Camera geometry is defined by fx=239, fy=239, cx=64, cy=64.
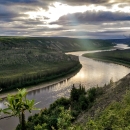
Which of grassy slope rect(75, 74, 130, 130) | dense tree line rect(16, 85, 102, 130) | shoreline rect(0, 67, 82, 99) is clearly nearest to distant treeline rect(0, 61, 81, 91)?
shoreline rect(0, 67, 82, 99)

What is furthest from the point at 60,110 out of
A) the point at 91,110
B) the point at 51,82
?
the point at 51,82

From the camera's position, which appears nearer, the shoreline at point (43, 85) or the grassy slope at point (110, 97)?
the grassy slope at point (110, 97)

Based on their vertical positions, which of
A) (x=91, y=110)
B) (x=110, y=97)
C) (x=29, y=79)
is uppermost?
(x=110, y=97)

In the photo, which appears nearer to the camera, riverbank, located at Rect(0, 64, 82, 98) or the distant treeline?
riverbank, located at Rect(0, 64, 82, 98)

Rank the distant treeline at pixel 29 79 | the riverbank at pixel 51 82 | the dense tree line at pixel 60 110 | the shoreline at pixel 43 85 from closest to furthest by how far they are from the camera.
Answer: the dense tree line at pixel 60 110
the shoreline at pixel 43 85
the riverbank at pixel 51 82
the distant treeline at pixel 29 79

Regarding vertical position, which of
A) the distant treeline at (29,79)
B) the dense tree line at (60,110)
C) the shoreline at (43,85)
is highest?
the dense tree line at (60,110)

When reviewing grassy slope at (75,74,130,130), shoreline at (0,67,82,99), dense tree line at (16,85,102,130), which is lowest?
shoreline at (0,67,82,99)

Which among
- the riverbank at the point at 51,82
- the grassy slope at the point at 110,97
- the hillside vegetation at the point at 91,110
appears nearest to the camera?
the hillside vegetation at the point at 91,110

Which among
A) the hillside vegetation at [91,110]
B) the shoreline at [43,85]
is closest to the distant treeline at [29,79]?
the shoreline at [43,85]

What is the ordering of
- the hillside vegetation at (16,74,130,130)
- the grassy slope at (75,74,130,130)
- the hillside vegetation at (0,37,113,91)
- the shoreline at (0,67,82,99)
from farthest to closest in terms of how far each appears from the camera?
the hillside vegetation at (0,37,113,91), the shoreline at (0,67,82,99), the grassy slope at (75,74,130,130), the hillside vegetation at (16,74,130,130)

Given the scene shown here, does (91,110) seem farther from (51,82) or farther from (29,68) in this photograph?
(29,68)

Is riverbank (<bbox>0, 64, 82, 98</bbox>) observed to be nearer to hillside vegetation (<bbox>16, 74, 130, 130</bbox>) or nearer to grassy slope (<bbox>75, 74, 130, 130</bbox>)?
hillside vegetation (<bbox>16, 74, 130, 130</bbox>)

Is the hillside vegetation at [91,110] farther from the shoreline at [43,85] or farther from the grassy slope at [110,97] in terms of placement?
the shoreline at [43,85]
